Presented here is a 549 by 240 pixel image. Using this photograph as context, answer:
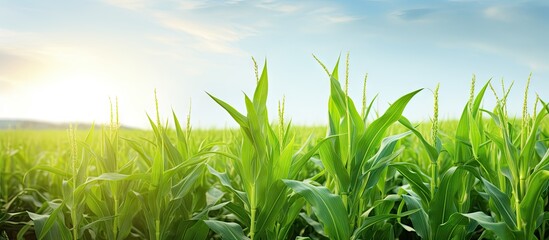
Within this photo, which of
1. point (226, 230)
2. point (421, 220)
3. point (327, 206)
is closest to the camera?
point (327, 206)

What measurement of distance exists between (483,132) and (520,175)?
15.9 inches

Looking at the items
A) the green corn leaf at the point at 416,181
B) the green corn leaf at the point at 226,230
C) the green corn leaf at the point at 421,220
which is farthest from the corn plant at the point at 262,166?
Result: the green corn leaf at the point at 421,220

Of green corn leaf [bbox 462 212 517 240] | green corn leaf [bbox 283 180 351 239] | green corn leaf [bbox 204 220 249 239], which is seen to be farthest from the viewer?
green corn leaf [bbox 204 220 249 239]

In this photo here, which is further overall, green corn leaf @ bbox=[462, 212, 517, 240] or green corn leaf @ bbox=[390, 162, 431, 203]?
green corn leaf @ bbox=[390, 162, 431, 203]

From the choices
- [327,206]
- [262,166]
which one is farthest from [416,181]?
[262,166]

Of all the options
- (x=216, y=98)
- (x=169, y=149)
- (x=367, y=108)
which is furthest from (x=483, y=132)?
(x=169, y=149)

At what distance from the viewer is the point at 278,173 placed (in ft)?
9.36

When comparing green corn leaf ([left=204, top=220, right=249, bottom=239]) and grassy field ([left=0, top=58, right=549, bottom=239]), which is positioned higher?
grassy field ([left=0, top=58, right=549, bottom=239])

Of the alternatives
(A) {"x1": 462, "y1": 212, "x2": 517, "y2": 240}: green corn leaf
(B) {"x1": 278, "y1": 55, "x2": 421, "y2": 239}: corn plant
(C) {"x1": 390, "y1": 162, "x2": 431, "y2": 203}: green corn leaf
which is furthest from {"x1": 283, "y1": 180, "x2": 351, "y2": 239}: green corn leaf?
(A) {"x1": 462, "y1": 212, "x2": 517, "y2": 240}: green corn leaf

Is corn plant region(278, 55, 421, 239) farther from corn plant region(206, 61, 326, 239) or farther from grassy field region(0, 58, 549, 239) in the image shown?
corn plant region(206, 61, 326, 239)

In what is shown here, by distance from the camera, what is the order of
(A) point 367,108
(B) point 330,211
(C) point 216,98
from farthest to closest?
1. (A) point 367,108
2. (B) point 330,211
3. (C) point 216,98

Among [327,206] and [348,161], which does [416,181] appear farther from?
[327,206]

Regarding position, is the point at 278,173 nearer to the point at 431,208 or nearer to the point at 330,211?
the point at 330,211

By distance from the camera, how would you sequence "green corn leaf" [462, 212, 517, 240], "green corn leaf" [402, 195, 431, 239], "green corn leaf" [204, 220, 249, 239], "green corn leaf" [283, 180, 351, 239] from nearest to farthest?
"green corn leaf" [283, 180, 351, 239]
"green corn leaf" [462, 212, 517, 240]
"green corn leaf" [204, 220, 249, 239]
"green corn leaf" [402, 195, 431, 239]
